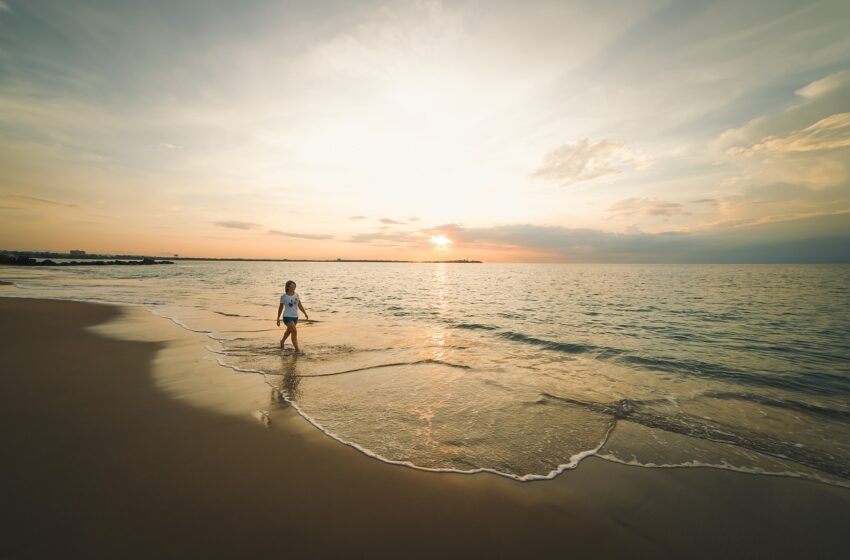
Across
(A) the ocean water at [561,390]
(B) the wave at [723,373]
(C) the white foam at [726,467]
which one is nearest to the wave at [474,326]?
(A) the ocean water at [561,390]

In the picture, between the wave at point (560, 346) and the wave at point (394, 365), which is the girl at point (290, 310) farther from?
the wave at point (560, 346)

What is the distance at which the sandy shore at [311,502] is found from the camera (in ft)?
12.1

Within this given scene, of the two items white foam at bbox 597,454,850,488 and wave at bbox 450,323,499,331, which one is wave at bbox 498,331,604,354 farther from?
white foam at bbox 597,454,850,488

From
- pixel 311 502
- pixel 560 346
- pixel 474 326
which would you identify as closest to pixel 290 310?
pixel 311 502

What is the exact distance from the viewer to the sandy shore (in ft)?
12.1

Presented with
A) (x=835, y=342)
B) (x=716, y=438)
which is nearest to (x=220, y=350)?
(x=716, y=438)

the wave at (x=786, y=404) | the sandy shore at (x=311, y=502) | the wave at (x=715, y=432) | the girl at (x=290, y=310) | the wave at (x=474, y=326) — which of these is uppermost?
the girl at (x=290, y=310)

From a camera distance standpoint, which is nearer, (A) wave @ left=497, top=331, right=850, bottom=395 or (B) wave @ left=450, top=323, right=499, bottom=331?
(A) wave @ left=497, top=331, right=850, bottom=395

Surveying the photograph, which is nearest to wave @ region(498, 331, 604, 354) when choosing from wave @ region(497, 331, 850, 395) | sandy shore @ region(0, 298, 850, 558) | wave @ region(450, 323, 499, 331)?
wave @ region(497, 331, 850, 395)

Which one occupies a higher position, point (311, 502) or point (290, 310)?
point (290, 310)

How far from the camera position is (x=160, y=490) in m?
4.39

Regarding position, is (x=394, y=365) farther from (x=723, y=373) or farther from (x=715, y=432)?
(x=723, y=373)

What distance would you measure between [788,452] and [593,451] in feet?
13.1

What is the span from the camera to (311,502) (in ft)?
14.3
